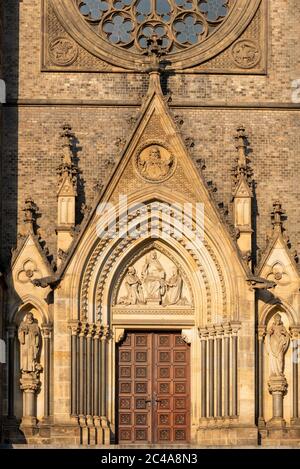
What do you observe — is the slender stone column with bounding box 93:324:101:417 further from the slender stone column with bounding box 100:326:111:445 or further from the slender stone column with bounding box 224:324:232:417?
the slender stone column with bounding box 224:324:232:417

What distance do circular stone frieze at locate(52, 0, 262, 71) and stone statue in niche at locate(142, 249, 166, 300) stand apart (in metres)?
4.36

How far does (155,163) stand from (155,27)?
3.49 m

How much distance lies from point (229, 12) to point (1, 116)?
560 cm

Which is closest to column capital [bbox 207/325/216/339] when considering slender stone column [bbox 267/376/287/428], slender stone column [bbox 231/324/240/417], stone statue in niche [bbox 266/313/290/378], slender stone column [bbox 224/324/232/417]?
slender stone column [bbox 224/324/232/417]

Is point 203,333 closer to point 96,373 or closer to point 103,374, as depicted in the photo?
point 103,374

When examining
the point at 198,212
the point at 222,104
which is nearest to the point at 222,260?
the point at 198,212

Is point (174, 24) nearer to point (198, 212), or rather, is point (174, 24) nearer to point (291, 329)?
point (198, 212)

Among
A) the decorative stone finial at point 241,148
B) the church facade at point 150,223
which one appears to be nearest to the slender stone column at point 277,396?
the church facade at point 150,223

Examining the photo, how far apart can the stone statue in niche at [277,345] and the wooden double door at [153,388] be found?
1.87m

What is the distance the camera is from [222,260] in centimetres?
3991

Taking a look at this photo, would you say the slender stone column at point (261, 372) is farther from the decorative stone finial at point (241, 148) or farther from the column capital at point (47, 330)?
the column capital at point (47, 330)

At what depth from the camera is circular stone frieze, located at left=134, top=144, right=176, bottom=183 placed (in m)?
40.2

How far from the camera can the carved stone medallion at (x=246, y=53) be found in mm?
41594

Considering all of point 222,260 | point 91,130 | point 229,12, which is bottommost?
point 222,260
